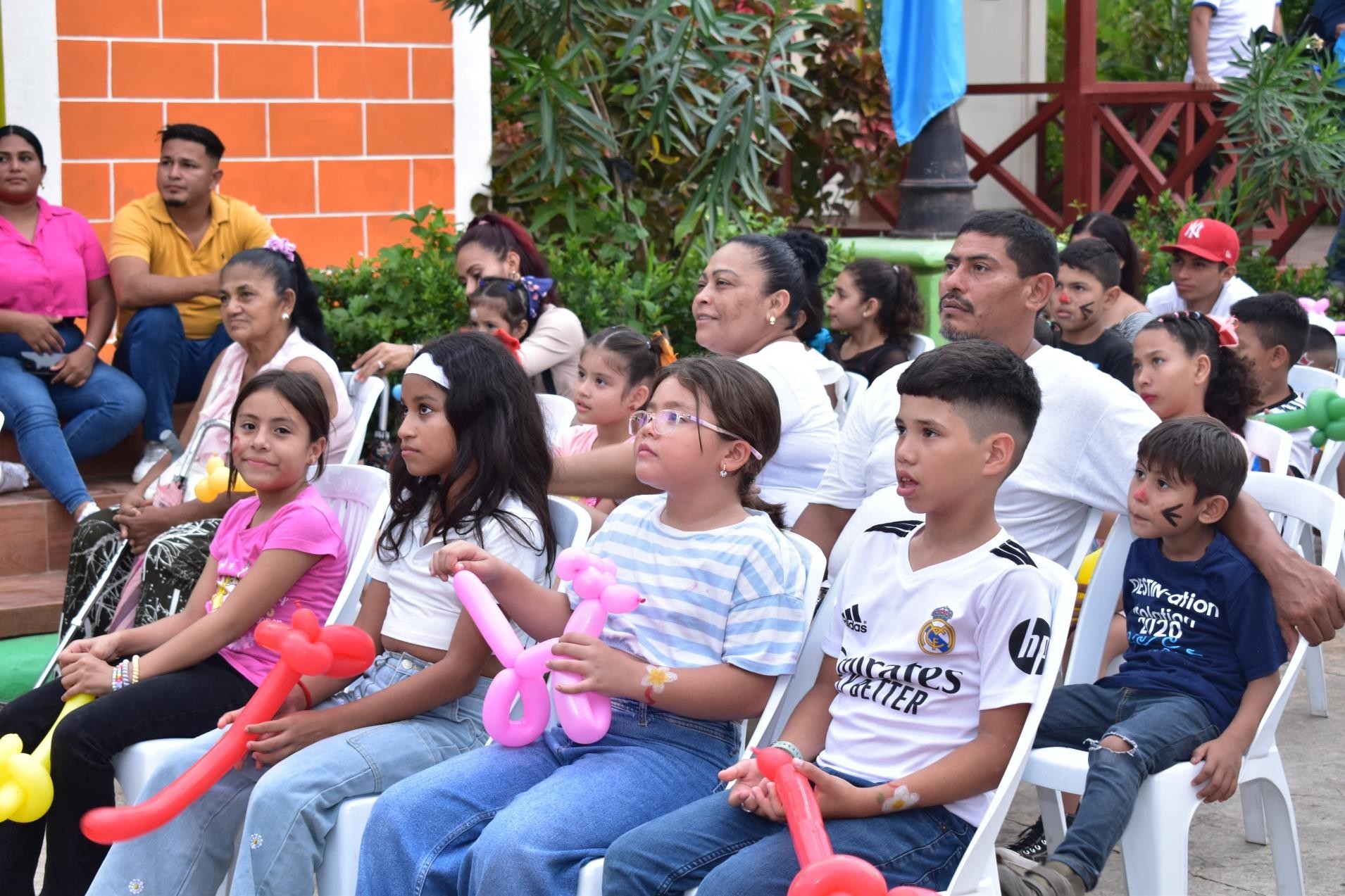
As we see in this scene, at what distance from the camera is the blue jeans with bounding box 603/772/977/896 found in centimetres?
237

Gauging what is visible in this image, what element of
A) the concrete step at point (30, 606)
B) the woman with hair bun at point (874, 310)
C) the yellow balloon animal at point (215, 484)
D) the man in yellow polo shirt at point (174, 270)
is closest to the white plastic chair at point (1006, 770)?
the yellow balloon animal at point (215, 484)

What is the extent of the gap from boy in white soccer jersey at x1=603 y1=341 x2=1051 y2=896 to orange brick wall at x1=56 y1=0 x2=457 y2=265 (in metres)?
4.67

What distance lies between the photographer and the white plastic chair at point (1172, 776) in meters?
2.71

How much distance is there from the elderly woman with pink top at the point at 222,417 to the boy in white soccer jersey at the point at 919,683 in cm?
188

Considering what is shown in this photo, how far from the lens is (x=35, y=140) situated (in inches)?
217

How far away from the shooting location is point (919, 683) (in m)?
2.48

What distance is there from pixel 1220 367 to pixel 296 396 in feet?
7.54

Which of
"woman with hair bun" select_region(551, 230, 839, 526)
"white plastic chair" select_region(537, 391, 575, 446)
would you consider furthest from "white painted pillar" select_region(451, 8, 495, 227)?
"woman with hair bun" select_region(551, 230, 839, 526)

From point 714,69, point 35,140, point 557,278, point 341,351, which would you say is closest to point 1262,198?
point 714,69

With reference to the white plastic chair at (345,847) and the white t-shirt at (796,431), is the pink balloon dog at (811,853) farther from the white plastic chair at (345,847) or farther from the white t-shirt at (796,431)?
the white t-shirt at (796,431)

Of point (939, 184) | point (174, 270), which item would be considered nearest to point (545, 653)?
point (174, 270)

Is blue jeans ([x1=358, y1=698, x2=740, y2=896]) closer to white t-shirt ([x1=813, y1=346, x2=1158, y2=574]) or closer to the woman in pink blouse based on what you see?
white t-shirt ([x1=813, y1=346, x2=1158, y2=574])

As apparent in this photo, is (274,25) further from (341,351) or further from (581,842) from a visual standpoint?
(581,842)

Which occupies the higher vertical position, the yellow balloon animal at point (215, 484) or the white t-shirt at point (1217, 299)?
the white t-shirt at point (1217, 299)
